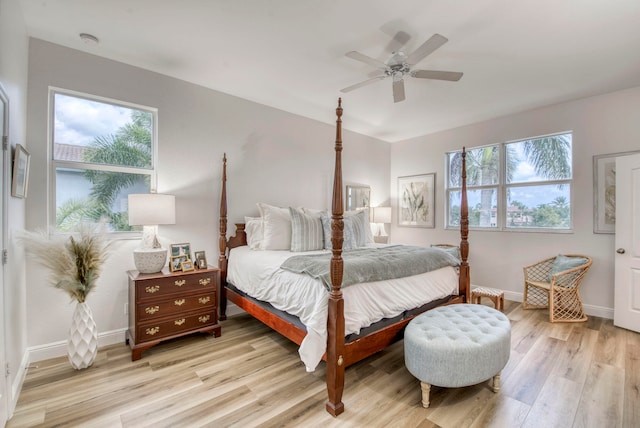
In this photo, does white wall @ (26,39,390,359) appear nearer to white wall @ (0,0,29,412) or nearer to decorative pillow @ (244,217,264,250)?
white wall @ (0,0,29,412)

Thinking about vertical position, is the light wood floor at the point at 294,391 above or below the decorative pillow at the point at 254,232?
below

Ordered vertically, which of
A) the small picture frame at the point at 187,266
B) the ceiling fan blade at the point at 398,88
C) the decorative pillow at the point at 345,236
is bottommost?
the small picture frame at the point at 187,266

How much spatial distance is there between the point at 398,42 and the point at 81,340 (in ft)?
11.7

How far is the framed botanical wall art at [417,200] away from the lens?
202 inches

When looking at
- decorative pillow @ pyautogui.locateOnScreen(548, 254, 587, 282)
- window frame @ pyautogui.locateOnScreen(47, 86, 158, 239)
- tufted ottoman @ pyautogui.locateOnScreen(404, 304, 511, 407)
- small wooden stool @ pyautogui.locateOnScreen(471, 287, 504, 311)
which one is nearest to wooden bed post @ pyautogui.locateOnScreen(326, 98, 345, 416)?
tufted ottoman @ pyautogui.locateOnScreen(404, 304, 511, 407)

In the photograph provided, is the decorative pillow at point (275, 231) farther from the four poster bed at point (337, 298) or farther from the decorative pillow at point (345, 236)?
the decorative pillow at point (345, 236)

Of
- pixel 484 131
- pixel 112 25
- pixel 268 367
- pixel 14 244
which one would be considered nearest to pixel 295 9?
pixel 112 25

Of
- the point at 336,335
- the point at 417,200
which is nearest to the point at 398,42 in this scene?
the point at 336,335

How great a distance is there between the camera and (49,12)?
215cm

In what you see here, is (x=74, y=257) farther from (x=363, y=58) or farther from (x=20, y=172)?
(x=363, y=58)

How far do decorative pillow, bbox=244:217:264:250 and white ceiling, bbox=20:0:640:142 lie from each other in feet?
5.24

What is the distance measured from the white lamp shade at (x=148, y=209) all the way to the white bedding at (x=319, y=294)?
89cm

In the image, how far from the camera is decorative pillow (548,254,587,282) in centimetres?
353

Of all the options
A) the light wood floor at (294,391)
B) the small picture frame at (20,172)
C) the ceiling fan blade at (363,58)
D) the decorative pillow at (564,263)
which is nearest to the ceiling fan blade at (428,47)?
the ceiling fan blade at (363,58)
